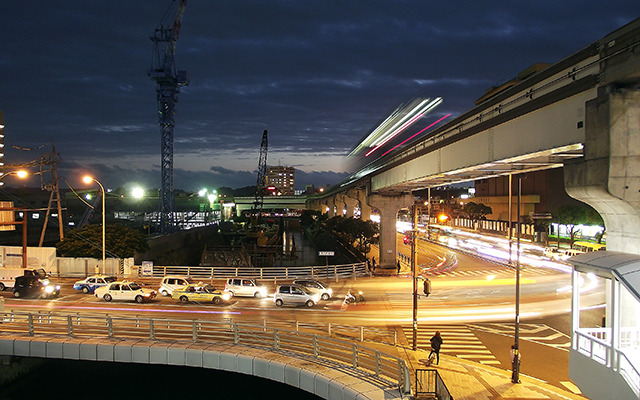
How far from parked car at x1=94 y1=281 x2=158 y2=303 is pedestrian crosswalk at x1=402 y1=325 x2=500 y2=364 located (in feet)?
56.6

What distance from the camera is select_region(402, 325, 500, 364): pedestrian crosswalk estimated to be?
20.3 meters

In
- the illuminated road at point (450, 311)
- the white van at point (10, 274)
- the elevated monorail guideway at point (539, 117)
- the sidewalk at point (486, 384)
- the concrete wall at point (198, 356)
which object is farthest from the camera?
the white van at point (10, 274)

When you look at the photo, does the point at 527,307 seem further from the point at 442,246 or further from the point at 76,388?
the point at 442,246

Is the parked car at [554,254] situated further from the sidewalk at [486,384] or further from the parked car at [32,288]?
the parked car at [32,288]

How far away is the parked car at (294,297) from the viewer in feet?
99.6

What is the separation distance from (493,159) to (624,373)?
1357cm

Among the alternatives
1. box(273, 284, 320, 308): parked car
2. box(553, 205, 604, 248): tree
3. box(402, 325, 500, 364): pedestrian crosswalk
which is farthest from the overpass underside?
box(553, 205, 604, 248): tree

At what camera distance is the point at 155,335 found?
19891mm

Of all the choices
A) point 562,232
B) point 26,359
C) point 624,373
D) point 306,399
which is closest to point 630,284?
point 624,373

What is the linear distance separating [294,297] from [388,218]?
23.7 meters

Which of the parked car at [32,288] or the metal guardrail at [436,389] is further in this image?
the parked car at [32,288]

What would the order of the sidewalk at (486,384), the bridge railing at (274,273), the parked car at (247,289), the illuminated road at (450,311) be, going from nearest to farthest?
the sidewalk at (486,384) → the illuminated road at (450,311) → the parked car at (247,289) → the bridge railing at (274,273)

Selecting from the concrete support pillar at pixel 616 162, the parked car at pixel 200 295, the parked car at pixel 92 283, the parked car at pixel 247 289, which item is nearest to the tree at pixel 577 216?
the parked car at pixel 247 289

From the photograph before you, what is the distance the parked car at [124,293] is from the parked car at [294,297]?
864 centimetres
